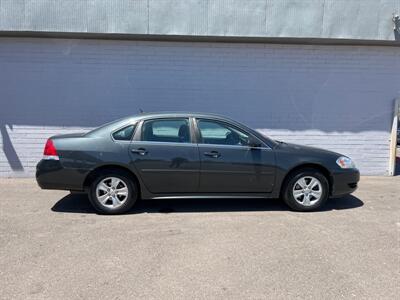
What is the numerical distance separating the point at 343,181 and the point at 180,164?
2597 millimetres

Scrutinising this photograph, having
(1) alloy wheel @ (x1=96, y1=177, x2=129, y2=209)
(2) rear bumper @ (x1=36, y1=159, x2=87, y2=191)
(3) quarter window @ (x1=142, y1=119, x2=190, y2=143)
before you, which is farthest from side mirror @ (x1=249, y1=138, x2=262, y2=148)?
(2) rear bumper @ (x1=36, y1=159, x2=87, y2=191)

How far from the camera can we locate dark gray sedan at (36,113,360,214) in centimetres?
519

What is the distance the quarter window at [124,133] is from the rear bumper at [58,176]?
0.70 meters

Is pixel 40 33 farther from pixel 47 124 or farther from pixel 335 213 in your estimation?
pixel 335 213

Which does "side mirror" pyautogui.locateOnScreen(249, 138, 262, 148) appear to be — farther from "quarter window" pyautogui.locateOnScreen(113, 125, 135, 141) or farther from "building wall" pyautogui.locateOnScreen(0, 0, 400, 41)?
"building wall" pyautogui.locateOnScreen(0, 0, 400, 41)

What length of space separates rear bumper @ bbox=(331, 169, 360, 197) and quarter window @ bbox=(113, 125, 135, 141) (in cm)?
321

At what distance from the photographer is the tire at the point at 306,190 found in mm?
5474

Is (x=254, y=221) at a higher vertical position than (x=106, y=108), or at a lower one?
lower

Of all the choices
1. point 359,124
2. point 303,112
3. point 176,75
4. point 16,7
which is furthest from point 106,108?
point 359,124

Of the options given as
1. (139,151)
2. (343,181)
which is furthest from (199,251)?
(343,181)

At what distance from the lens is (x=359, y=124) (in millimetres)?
8445

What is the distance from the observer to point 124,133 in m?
5.30

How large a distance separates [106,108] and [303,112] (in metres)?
4.57

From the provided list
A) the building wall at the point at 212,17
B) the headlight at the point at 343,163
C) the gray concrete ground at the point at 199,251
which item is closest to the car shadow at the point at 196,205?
the gray concrete ground at the point at 199,251
